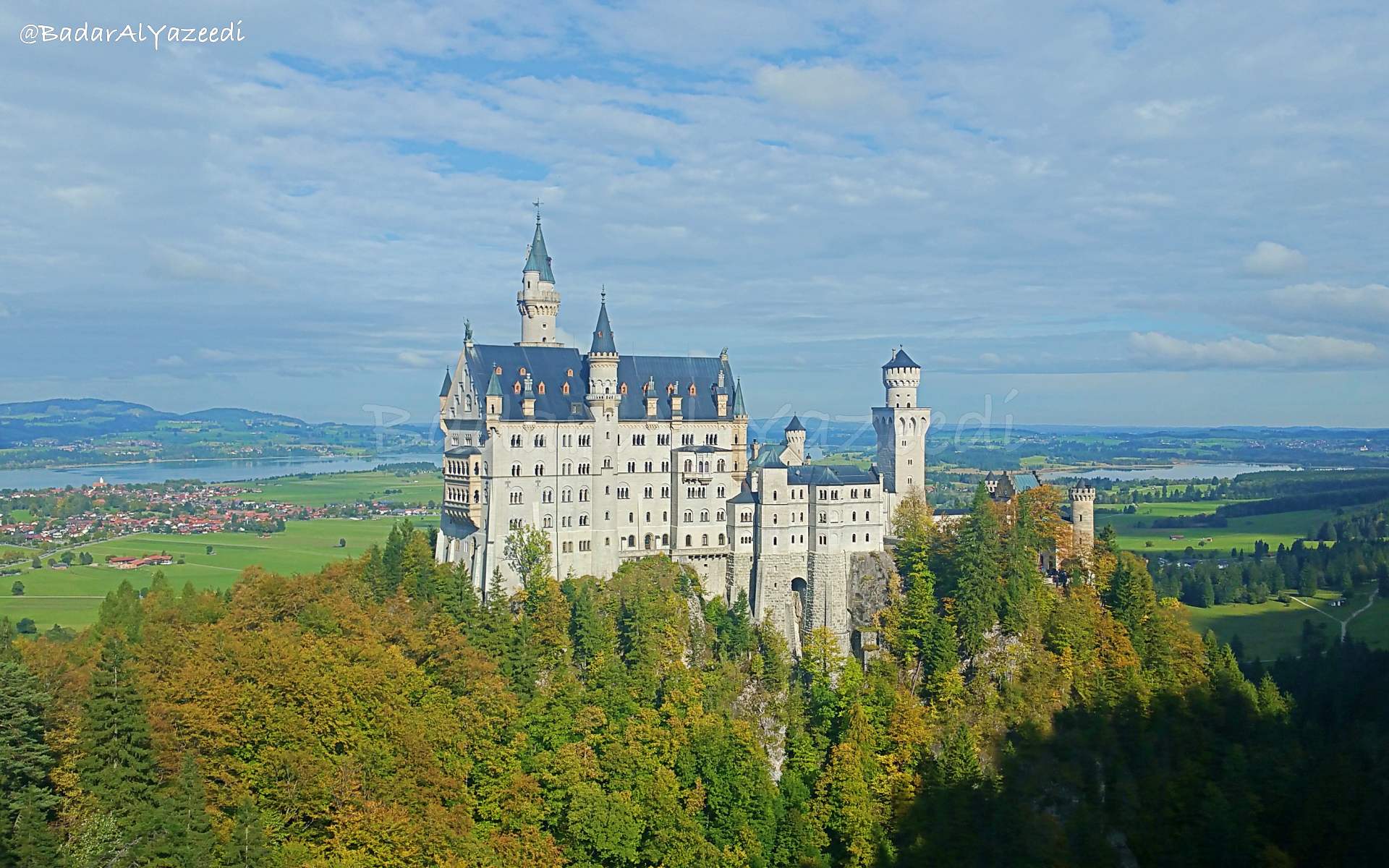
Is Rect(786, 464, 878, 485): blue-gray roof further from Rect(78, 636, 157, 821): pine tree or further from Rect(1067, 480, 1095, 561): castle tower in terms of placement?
Rect(78, 636, 157, 821): pine tree

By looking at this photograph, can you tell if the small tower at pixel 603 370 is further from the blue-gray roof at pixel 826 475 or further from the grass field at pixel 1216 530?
the grass field at pixel 1216 530

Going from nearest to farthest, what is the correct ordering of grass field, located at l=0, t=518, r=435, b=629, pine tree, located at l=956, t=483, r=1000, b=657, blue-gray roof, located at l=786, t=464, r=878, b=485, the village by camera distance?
pine tree, located at l=956, t=483, r=1000, b=657
blue-gray roof, located at l=786, t=464, r=878, b=485
grass field, located at l=0, t=518, r=435, b=629
the village

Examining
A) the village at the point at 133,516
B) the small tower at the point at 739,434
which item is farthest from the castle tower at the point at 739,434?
the village at the point at 133,516

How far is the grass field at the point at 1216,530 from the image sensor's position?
148m

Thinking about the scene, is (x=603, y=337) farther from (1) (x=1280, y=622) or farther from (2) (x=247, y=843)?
(1) (x=1280, y=622)

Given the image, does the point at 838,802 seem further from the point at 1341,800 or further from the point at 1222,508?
the point at 1222,508

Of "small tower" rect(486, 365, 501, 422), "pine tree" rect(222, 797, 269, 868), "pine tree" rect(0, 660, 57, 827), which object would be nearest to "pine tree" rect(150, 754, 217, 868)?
"pine tree" rect(222, 797, 269, 868)

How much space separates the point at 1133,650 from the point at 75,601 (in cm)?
8692

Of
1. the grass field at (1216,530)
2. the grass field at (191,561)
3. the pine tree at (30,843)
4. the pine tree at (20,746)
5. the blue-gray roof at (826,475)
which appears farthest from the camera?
the grass field at (1216,530)

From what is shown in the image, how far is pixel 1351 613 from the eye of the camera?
4259 inches

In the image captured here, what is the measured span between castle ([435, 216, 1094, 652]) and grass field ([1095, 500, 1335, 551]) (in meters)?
70.2

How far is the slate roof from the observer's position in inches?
3290

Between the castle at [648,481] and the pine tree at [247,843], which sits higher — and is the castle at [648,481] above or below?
above

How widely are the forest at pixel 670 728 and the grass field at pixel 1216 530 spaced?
66.8 m
